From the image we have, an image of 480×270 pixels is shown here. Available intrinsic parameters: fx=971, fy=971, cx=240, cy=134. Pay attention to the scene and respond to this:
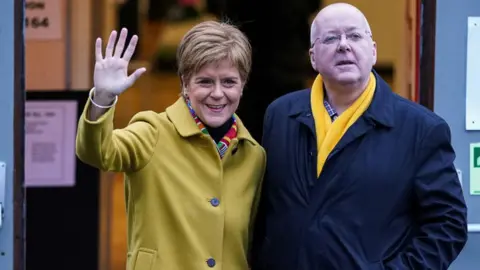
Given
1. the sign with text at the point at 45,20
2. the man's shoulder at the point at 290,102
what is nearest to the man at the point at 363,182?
the man's shoulder at the point at 290,102

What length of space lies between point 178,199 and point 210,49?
17.4 inches

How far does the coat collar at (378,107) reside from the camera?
2730 mm

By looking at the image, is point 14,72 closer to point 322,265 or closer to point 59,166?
point 322,265

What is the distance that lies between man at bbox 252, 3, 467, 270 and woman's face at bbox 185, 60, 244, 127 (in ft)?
0.79

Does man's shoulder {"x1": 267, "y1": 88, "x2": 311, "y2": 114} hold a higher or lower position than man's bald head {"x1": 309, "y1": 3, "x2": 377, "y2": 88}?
lower

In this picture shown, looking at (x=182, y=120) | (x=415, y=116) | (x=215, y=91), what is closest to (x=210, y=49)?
(x=215, y=91)

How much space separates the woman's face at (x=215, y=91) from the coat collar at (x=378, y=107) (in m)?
0.19

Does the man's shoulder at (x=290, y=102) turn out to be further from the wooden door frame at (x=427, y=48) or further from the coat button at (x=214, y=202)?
the wooden door frame at (x=427, y=48)

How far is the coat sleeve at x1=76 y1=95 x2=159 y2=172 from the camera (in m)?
2.57

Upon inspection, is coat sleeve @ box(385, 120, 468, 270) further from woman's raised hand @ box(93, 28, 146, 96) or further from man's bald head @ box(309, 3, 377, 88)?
woman's raised hand @ box(93, 28, 146, 96)

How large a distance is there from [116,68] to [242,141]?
53 cm

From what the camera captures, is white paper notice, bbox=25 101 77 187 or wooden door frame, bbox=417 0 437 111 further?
white paper notice, bbox=25 101 77 187

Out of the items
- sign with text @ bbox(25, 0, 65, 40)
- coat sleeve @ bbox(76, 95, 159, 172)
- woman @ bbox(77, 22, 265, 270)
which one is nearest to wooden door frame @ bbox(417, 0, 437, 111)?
woman @ bbox(77, 22, 265, 270)

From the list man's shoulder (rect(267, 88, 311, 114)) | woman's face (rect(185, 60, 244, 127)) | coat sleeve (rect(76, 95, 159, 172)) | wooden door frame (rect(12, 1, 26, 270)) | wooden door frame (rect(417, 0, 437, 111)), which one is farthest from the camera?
wooden door frame (rect(417, 0, 437, 111))
